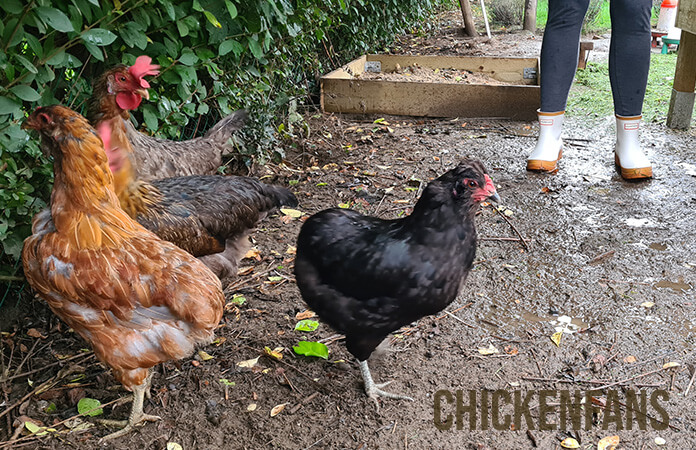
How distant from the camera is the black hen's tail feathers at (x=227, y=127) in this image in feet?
12.6

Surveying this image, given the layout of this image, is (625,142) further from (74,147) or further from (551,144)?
(74,147)

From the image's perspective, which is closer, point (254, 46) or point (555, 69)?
point (254, 46)

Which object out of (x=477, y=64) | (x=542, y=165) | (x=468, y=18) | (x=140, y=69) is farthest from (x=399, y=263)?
(x=468, y=18)

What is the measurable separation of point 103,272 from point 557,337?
7.09ft

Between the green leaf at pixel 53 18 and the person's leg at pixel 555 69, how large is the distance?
11.4ft

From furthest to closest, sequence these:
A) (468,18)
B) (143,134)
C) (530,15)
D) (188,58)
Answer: (530,15) < (468,18) < (143,134) < (188,58)

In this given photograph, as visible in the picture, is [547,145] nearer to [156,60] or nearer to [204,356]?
[156,60]

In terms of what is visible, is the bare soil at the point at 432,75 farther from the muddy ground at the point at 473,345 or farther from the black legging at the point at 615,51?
the muddy ground at the point at 473,345

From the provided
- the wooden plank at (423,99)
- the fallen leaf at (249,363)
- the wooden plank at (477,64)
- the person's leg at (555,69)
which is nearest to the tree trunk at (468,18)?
the wooden plank at (477,64)

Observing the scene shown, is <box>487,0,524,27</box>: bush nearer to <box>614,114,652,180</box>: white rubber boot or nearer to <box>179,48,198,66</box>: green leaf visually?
<box>614,114,652,180</box>: white rubber boot

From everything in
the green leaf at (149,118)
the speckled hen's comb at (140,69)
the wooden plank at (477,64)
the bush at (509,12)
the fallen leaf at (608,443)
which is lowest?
the bush at (509,12)

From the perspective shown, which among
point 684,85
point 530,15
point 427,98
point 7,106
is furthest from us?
point 530,15

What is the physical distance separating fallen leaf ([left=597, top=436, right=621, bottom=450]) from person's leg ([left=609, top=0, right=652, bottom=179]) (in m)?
2.87

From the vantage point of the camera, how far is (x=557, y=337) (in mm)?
2895
